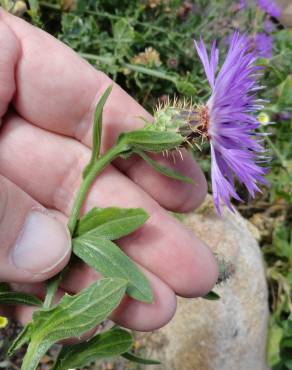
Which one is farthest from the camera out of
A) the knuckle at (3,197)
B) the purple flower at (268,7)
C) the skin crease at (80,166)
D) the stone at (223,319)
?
the purple flower at (268,7)

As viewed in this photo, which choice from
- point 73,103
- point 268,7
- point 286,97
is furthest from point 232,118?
point 268,7

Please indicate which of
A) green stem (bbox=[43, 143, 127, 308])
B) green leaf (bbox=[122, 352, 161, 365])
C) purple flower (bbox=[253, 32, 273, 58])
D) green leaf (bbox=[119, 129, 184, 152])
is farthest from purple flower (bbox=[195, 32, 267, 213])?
purple flower (bbox=[253, 32, 273, 58])

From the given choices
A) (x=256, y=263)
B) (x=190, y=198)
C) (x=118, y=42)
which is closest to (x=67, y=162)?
(x=190, y=198)

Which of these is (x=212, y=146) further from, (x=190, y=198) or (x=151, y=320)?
(x=151, y=320)

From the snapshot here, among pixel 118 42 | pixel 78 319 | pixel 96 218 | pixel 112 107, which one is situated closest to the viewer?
pixel 78 319

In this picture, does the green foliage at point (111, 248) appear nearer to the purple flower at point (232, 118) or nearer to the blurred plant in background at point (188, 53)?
the purple flower at point (232, 118)

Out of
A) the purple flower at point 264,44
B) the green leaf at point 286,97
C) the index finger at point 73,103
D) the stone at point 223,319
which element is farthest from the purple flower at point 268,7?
the index finger at point 73,103
